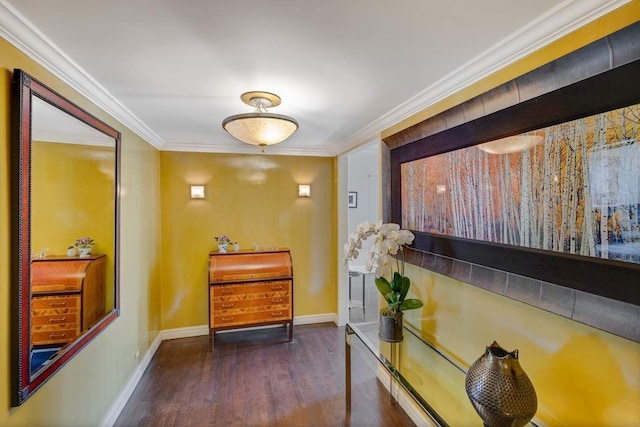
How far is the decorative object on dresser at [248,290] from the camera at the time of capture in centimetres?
349

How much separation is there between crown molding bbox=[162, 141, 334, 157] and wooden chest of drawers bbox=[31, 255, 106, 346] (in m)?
1.94

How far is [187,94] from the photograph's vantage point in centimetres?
218

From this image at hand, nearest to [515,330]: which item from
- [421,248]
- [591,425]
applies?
[591,425]

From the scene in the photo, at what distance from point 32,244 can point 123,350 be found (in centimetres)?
153

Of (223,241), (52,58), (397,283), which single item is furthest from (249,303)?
(52,58)

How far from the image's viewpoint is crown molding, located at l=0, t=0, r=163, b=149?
4.20 feet

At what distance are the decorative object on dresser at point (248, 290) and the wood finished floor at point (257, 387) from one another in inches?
11.9

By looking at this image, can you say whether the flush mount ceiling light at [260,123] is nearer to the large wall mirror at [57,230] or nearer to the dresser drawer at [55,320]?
the large wall mirror at [57,230]

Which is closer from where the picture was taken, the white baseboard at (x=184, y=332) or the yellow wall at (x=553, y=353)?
the yellow wall at (x=553, y=353)

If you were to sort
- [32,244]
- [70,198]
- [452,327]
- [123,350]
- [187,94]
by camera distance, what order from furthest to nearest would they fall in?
1. [123,350]
2. [187,94]
3. [452,327]
4. [70,198]
5. [32,244]

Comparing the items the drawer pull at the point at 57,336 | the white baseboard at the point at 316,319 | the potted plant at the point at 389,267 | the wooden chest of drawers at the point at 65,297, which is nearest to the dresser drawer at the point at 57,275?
the wooden chest of drawers at the point at 65,297

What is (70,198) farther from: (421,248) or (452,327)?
(452,327)

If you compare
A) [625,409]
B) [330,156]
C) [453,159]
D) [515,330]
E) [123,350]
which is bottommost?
[123,350]

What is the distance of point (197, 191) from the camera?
3877 millimetres
